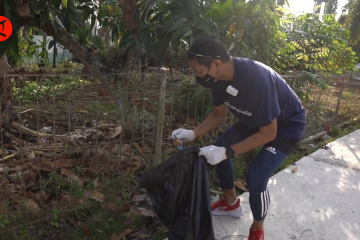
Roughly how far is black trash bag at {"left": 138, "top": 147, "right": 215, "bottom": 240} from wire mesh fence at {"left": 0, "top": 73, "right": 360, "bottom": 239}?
0.69 m

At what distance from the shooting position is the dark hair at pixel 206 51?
7.84 feet

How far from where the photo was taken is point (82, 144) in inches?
148

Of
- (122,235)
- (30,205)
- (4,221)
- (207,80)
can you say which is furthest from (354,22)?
(4,221)

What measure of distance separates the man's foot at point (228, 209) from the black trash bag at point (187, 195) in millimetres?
771

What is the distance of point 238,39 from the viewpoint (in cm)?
409

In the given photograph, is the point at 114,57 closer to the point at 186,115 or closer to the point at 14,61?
the point at 14,61

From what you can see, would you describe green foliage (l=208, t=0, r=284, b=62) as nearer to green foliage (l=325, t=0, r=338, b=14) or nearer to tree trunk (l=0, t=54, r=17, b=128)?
tree trunk (l=0, t=54, r=17, b=128)

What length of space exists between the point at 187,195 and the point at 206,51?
1.01 meters

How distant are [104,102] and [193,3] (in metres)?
1.33

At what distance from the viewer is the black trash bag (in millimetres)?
2521

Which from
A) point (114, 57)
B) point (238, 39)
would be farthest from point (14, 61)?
point (238, 39)

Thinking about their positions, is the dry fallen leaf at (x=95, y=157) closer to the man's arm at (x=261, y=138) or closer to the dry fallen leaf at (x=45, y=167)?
the dry fallen leaf at (x=45, y=167)

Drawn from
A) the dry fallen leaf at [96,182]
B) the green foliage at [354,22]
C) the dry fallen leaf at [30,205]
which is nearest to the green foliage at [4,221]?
the dry fallen leaf at [30,205]

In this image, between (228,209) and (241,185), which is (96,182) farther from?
(241,185)
